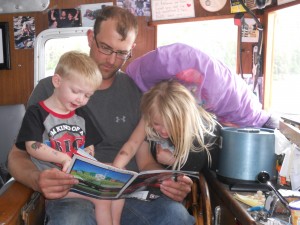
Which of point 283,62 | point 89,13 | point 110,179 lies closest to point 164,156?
point 110,179

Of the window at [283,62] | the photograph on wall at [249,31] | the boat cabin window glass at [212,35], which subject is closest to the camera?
the window at [283,62]

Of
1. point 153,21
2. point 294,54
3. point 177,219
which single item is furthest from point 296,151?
point 153,21

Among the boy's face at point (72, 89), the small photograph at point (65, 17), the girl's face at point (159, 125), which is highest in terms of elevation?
the small photograph at point (65, 17)

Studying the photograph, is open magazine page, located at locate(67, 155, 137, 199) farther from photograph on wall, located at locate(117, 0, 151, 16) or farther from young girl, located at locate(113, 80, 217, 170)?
photograph on wall, located at locate(117, 0, 151, 16)

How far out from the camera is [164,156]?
1431 mm

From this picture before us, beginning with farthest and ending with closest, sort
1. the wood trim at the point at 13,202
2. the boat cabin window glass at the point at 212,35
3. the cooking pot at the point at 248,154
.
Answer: the boat cabin window glass at the point at 212,35 < the cooking pot at the point at 248,154 < the wood trim at the point at 13,202

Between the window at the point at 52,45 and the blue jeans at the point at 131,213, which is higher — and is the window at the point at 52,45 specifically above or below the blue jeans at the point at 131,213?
above

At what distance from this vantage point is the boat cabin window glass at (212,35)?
2318mm

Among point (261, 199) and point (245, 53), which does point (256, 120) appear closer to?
point (261, 199)

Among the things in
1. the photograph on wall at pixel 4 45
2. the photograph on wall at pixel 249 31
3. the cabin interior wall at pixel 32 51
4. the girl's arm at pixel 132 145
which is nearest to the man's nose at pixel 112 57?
the girl's arm at pixel 132 145

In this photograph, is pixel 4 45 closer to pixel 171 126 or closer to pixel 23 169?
pixel 23 169

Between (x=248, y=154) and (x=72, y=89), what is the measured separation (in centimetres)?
66

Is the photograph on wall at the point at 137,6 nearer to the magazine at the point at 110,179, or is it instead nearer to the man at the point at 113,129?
the man at the point at 113,129

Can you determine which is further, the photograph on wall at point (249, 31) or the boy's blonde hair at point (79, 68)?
the photograph on wall at point (249, 31)
